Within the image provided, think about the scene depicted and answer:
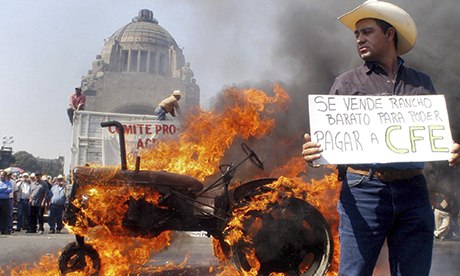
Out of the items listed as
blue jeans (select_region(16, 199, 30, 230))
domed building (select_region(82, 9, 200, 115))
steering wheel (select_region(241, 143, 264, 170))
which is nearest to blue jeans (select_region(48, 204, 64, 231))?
blue jeans (select_region(16, 199, 30, 230))

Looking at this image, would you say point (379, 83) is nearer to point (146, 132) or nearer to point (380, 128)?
point (380, 128)

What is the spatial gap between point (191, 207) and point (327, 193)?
151 cm

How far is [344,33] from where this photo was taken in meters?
11.8

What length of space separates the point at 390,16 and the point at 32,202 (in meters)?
11.8

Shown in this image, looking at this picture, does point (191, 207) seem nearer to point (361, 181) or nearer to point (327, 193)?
point (327, 193)

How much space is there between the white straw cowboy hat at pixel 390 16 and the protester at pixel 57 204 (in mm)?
11192

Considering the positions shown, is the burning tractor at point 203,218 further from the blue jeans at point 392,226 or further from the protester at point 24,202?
the protester at point 24,202

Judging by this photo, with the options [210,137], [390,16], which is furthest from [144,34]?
[390,16]

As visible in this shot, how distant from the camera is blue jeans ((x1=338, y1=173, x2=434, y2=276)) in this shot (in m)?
2.38

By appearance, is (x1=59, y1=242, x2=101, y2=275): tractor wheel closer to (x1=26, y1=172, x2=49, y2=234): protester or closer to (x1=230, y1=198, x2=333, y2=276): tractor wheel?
(x1=230, y1=198, x2=333, y2=276): tractor wheel

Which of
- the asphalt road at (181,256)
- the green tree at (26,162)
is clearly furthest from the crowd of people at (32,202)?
the green tree at (26,162)

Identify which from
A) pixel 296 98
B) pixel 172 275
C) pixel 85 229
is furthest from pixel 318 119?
pixel 296 98

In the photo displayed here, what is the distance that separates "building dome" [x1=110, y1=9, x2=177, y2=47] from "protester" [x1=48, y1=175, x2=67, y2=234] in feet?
101

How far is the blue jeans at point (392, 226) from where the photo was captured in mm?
2385
